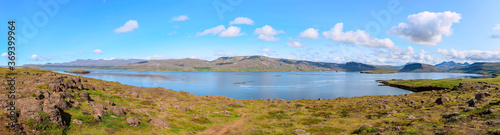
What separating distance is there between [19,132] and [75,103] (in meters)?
12.9

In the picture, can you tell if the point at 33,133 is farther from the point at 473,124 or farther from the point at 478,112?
the point at 478,112

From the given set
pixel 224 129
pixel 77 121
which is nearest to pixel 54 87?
pixel 77 121

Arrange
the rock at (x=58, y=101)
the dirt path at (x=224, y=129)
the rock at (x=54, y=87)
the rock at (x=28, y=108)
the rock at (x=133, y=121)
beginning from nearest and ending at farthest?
the rock at (x=28, y=108) < the rock at (x=58, y=101) < the rock at (x=133, y=121) < the rock at (x=54, y=87) < the dirt path at (x=224, y=129)

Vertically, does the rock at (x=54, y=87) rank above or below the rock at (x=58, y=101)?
above

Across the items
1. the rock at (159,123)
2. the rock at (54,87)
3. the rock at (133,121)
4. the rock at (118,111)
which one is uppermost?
the rock at (54,87)

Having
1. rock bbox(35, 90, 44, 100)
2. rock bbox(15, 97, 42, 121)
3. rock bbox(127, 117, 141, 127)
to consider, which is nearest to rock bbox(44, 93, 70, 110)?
rock bbox(35, 90, 44, 100)

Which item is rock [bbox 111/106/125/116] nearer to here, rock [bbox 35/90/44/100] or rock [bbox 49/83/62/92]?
rock [bbox 35/90/44/100]

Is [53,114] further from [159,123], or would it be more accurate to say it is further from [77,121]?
[159,123]

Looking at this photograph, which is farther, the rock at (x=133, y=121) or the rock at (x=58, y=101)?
the rock at (x=133, y=121)

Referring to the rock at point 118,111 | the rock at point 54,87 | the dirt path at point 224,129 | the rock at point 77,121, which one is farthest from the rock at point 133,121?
the rock at point 54,87

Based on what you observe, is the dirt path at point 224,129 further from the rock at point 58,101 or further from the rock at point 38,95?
the rock at point 38,95

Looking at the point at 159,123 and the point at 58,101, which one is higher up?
the point at 58,101

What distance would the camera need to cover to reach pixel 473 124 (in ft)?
87.1

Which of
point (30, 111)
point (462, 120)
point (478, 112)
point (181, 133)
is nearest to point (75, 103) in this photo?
point (30, 111)
